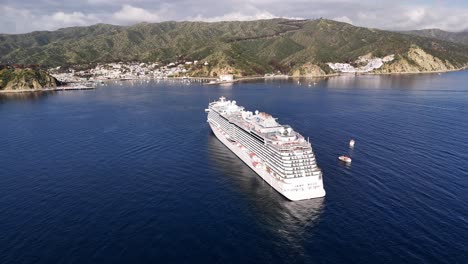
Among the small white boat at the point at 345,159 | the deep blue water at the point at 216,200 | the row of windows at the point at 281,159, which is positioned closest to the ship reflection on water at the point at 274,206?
the deep blue water at the point at 216,200

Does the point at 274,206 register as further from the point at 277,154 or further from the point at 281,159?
the point at 277,154

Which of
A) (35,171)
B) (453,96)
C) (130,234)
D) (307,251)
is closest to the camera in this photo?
(307,251)

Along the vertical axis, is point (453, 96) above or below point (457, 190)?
above

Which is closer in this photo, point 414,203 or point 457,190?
point 414,203

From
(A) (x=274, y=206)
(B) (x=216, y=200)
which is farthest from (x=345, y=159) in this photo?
(B) (x=216, y=200)

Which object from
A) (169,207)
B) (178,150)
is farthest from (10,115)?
(169,207)

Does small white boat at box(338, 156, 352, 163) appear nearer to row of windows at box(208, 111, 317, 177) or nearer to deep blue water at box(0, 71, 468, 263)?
deep blue water at box(0, 71, 468, 263)

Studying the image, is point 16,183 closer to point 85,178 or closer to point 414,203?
point 85,178
